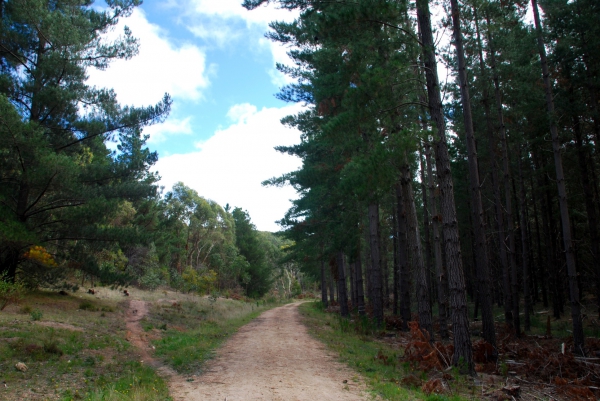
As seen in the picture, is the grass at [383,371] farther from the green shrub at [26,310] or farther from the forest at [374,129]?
the green shrub at [26,310]

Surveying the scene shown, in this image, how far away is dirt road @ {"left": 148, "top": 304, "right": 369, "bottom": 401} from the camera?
20.5ft

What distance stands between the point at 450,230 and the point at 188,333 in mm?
10733

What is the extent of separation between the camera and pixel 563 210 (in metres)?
10.9

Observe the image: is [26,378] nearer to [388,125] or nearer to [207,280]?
[388,125]

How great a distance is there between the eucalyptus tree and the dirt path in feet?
18.8

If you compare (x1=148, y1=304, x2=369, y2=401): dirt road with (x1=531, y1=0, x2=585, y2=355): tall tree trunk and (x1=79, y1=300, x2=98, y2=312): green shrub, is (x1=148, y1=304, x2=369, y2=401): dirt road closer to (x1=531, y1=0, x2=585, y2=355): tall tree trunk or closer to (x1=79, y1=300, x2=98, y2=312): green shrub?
(x1=531, y1=0, x2=585, y2=355): tall tree trunk

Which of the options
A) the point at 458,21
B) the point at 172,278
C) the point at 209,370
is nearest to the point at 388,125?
the point at 458,21

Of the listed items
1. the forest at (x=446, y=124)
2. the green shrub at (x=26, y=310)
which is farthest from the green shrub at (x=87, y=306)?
the forest at (x=446, y=124)

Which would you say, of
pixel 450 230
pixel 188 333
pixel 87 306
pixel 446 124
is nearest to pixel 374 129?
pixel 450 230

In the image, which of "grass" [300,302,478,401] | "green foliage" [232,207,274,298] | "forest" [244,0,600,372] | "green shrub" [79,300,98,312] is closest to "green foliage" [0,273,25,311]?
"green shrub" [79,300,98,312]

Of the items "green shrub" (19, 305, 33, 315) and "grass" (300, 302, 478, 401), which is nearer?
"grass" (300, 302, 478, 401)

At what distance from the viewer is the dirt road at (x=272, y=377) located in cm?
623

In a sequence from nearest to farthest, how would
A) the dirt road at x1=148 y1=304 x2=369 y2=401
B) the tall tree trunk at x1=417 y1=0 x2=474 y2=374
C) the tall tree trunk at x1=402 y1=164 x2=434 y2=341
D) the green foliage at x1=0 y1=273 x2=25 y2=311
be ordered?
1. the dirt road at x1=148 y1=304 x2=369 y2=401
2. the tall tree trunk at x1=417 y1=0 x2=474 y2=374
3. the green foliage at x1=0 y1=273 x2=25 y2=311
4. the tall tree trunk at x1=402 y1=164 x2=434 y2=341

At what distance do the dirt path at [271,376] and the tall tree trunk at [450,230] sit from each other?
2.41m
